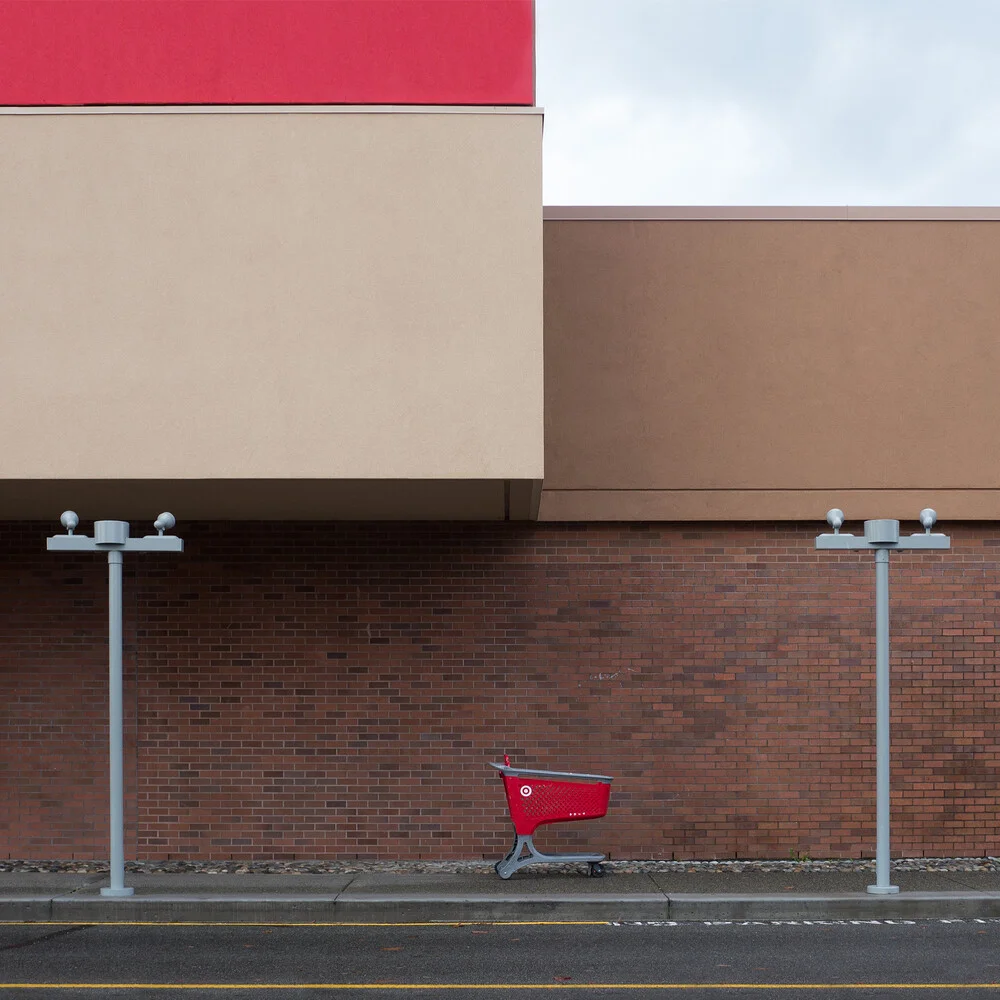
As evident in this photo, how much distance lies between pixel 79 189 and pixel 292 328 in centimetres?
198

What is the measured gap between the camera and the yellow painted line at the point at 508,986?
297 inches

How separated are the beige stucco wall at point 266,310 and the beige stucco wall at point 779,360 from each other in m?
2.58

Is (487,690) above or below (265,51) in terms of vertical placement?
below

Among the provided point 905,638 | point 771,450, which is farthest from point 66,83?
point 905,638

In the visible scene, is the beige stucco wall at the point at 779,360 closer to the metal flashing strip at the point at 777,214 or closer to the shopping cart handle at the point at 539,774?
the metal flashing strip at the point at 777,214

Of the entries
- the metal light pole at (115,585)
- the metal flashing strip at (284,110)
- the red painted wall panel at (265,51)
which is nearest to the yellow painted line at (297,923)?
the metal light pole at (115,585)

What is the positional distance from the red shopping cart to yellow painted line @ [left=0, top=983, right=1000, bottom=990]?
298 cm

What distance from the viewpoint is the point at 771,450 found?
12.1 meters

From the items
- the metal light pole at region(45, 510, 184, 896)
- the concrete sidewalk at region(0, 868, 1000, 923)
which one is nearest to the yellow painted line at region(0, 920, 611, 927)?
the concrete sidewalk at region(0, 868, 1000, 923)

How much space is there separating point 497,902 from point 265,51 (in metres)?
7.04

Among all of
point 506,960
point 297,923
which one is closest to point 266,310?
point 297,923

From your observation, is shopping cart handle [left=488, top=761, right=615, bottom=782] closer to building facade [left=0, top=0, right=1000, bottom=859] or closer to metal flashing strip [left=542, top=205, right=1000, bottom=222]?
building facade [left=0, top=0, right=1000, bottom=859]

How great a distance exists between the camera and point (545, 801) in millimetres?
10664

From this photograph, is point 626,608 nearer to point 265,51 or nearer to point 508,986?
point 508,986
